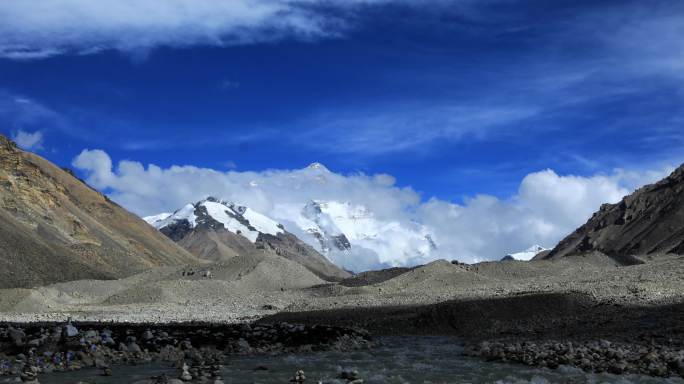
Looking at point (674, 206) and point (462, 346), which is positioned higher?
point (674, 206)

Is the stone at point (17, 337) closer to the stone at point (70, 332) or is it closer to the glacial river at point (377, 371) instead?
the stone at point (70, 332)

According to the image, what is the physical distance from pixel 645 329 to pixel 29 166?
4635 inches

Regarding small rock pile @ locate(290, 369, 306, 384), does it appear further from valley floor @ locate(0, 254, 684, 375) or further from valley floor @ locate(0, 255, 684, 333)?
valley floor @ locate(0, 255, 684, 333)

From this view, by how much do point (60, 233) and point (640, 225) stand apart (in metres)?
103

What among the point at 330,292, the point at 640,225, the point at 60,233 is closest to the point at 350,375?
the point at 330,292

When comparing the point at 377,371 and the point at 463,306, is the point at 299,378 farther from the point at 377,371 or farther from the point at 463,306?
the point at 463,306

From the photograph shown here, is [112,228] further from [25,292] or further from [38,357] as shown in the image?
[38,357]

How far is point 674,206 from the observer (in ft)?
417

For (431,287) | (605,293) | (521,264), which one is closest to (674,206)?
(521,264)

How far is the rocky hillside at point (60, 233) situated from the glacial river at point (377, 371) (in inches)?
2401

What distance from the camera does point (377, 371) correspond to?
70.1 ft

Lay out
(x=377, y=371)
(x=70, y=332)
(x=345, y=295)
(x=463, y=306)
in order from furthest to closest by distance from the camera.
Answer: (x=345, y=295)
(x=463, y=306)
(x=70, y=332)
(x=377, y=371)

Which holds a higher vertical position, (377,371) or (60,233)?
(60,233)

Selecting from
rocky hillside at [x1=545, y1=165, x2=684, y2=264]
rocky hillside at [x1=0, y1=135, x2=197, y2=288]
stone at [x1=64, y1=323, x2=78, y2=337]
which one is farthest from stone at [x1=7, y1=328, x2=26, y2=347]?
rocky hillside at [x1=545, y1=165, x2=684, y2=264]
